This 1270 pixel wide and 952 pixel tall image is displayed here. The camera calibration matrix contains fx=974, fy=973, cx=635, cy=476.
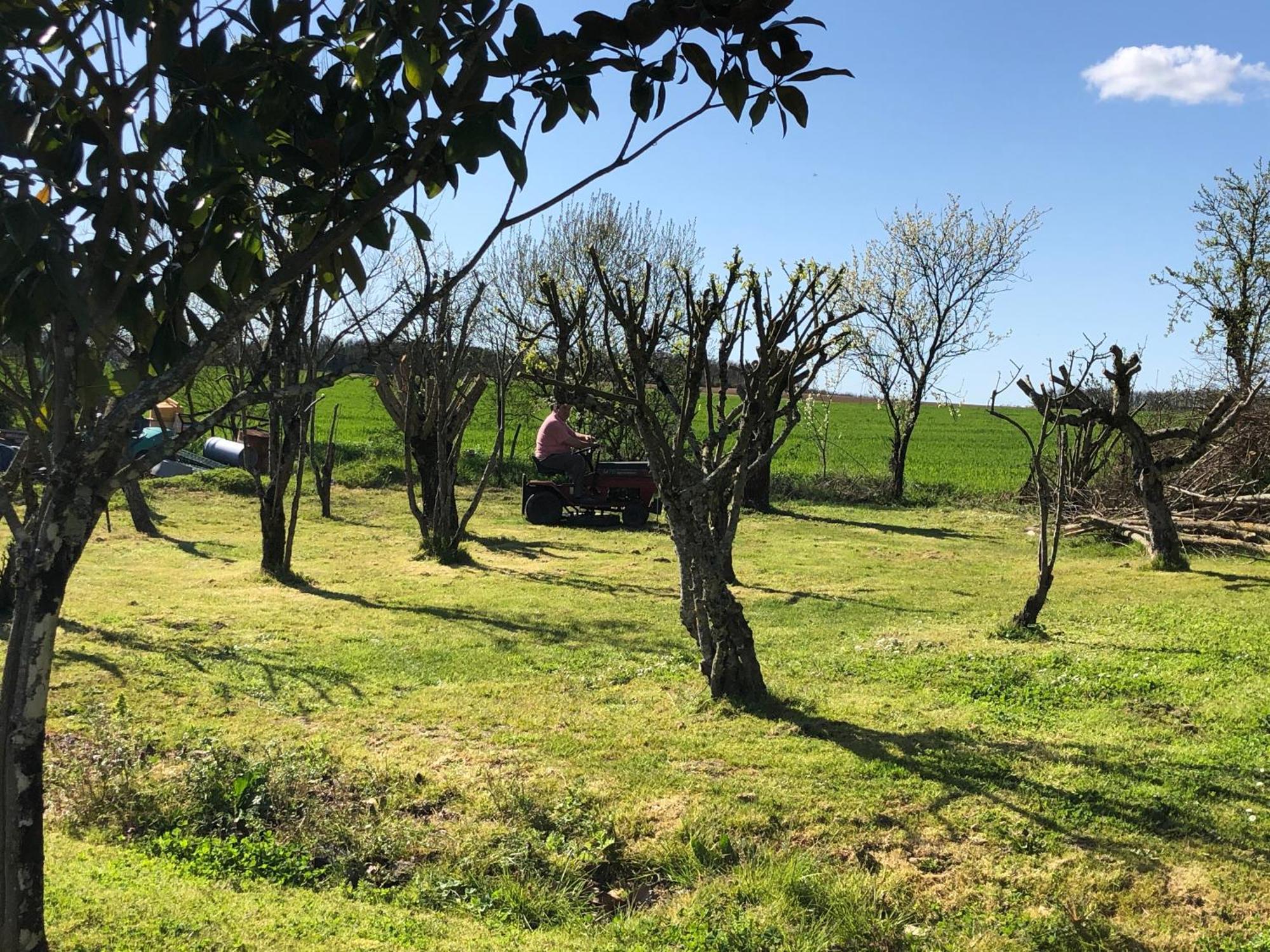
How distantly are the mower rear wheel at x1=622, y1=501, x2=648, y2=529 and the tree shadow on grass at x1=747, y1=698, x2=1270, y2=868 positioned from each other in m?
10.2

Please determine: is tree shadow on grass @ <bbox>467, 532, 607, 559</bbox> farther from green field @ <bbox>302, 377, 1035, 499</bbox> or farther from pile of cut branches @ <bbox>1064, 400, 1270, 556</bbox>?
pile of cut branches @ <bbox>1064, 400, 1270, 556</bbox>

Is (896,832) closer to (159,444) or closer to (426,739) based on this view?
(426,739)

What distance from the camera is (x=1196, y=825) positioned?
3.92 meters

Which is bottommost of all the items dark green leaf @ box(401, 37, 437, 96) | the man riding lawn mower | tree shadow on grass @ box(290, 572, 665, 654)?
tree shadow on grass @ box(290, 572, 665, 654)

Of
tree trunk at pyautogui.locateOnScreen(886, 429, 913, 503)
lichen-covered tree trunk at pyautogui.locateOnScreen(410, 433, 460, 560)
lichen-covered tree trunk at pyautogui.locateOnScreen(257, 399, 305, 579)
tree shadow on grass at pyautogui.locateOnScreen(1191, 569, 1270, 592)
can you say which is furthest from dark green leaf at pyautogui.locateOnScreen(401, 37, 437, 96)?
tree trunk at pyautogui.locateOnScreen(886, 429, 913, 503)

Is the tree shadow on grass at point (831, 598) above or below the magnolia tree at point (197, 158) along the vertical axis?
below

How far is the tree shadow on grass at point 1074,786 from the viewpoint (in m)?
3.85

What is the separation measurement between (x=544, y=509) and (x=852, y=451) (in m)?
19.1

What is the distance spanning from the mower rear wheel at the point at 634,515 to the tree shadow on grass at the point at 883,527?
10.6ft

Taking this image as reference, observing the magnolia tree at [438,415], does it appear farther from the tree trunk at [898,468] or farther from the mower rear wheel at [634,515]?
the tree trunk at [898,468]

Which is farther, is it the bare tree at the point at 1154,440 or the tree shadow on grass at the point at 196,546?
the tree shadow on grass at the point at 196,546

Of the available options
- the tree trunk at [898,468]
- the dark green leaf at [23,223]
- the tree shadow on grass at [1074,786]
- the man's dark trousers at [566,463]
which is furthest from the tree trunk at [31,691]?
the tree trunk at [898,468]

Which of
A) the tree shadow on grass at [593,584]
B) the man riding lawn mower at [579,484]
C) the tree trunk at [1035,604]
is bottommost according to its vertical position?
the tree shadow on grass at [593,584]

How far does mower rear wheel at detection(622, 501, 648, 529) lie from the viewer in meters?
15.5
